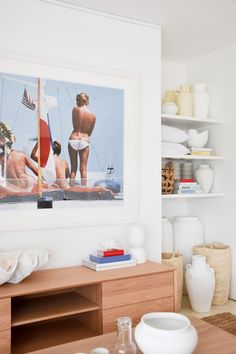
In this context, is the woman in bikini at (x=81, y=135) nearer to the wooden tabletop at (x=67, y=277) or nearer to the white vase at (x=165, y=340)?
the wooden tabletop at (x=67, y=277)

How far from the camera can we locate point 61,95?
2617 millimetres

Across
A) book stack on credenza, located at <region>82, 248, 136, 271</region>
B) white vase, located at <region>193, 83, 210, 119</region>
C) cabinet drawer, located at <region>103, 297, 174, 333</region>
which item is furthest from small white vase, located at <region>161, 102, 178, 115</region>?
cabinet drawer, located at <region>103, 297, 174, 333</region>

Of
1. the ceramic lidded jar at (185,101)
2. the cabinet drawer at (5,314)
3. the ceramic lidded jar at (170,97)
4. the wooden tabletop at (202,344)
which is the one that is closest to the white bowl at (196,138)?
the ceramic lidded jar at (185,101)

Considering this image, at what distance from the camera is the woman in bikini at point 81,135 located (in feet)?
8.70

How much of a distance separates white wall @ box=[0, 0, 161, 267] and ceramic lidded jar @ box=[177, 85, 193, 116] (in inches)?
22.2

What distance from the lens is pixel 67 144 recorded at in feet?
8.63

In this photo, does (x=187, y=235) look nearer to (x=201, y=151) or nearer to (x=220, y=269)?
(x=220, y=269)

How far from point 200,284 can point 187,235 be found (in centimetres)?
58

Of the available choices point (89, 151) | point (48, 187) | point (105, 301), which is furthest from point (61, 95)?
point (105, 301)

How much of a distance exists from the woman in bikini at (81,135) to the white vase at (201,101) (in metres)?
1.27

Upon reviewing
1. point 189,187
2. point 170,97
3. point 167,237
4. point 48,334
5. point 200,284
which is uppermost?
point 170,97

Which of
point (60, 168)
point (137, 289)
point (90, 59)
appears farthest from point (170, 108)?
point (137, 289)

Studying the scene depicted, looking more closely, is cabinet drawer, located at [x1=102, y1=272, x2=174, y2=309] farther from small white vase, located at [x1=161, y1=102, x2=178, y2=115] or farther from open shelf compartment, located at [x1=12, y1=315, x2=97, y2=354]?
small white vase, located at [x1=161, y1=102, x2=178, y2=115]

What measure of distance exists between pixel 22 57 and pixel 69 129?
57 cm
